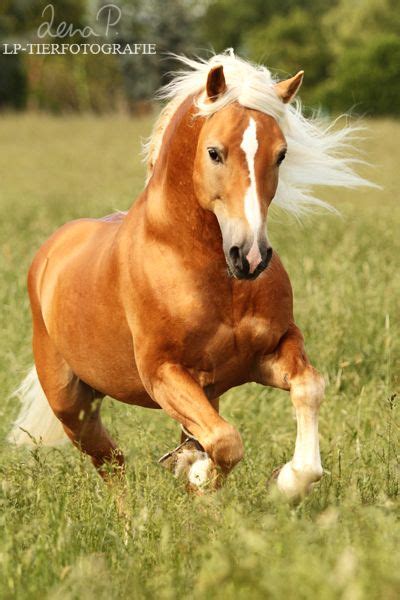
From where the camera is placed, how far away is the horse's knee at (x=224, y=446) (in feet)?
15.5

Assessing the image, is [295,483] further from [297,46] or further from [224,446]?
[297,46]

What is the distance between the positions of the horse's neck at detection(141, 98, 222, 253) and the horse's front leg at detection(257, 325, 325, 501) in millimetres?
518

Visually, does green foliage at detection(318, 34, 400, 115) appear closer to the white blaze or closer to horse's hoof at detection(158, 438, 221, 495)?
horse's hoof at detection(158, 438, 221, 495)

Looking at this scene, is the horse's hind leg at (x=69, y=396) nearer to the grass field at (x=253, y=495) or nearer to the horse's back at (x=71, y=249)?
the grass field at (x=253, y=495)

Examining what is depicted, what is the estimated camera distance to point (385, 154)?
30.2 m

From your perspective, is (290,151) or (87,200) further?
(87,200)

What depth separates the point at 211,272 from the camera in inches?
195

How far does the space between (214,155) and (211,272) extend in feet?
1.74

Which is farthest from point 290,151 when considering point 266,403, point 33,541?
point 266,403

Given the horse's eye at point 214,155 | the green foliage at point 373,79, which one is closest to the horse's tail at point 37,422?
the horse's eye at point 214,155

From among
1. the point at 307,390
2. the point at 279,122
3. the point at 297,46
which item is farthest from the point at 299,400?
the point at 297,46

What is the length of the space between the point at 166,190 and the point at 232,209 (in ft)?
2.02

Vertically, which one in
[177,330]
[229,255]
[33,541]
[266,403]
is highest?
[229,255]

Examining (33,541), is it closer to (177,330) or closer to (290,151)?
(177,330)
